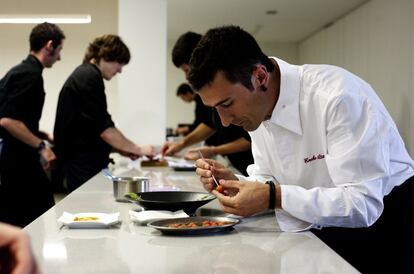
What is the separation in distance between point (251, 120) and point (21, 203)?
2227mm

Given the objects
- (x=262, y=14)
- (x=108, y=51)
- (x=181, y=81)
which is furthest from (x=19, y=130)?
(x=181, y=81)

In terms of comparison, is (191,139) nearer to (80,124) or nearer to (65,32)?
(80,124)

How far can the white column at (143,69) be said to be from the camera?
14.7 ft

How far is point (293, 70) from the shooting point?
168 cm

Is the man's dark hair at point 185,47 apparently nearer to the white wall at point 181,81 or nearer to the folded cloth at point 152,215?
the folded cloth at point 152,215

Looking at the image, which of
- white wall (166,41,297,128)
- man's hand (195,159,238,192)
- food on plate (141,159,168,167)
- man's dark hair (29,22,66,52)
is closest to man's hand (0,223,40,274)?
man's hand (195,159,238,192)

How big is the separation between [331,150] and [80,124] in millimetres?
2013

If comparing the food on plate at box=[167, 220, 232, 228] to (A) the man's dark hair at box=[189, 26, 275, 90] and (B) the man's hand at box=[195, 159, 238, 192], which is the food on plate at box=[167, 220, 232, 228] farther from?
→ (A) the man's dark hair at box=[189, 26, 275, 90]

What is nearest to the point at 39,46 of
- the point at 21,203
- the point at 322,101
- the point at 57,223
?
the point at 21,203

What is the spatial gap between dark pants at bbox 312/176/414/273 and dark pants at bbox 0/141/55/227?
7.31 feet

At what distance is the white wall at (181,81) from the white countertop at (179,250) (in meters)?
8.88

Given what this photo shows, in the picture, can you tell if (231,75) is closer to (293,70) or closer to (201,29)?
(293,70)

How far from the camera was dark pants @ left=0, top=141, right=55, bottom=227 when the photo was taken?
3.39 metres

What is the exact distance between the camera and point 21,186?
3.42m
